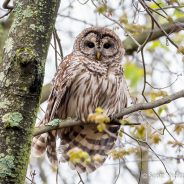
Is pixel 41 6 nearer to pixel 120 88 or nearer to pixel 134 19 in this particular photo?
pixel 134 19

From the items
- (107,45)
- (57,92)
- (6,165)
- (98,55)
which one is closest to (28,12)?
(6,165)

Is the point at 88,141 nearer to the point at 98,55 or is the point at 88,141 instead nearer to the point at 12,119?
the point at 98,55

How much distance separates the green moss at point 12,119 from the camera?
2.52m

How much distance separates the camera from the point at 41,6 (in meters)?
2.76

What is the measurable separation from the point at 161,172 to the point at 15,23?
1590 mm

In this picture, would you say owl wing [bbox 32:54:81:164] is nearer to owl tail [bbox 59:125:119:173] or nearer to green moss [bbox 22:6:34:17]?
owl tail [bbox 59:125:119:173]

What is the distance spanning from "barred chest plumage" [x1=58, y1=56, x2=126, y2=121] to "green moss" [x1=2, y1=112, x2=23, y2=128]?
208 cm

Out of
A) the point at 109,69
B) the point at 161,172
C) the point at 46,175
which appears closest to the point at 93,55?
the point at 109,69

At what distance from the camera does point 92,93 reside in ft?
15.6

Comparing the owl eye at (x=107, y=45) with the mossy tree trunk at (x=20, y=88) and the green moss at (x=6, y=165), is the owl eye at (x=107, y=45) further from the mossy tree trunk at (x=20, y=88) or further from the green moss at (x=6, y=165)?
the green moss at (x=6, y=165)

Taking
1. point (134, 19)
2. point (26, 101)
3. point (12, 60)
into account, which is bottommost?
point (26, 101)

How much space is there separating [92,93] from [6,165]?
7.59ft

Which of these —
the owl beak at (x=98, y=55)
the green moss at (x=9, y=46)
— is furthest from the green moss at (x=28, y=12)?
the owl beak at (x=98, y=55)

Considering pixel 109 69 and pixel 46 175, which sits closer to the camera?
pixel 109 69
